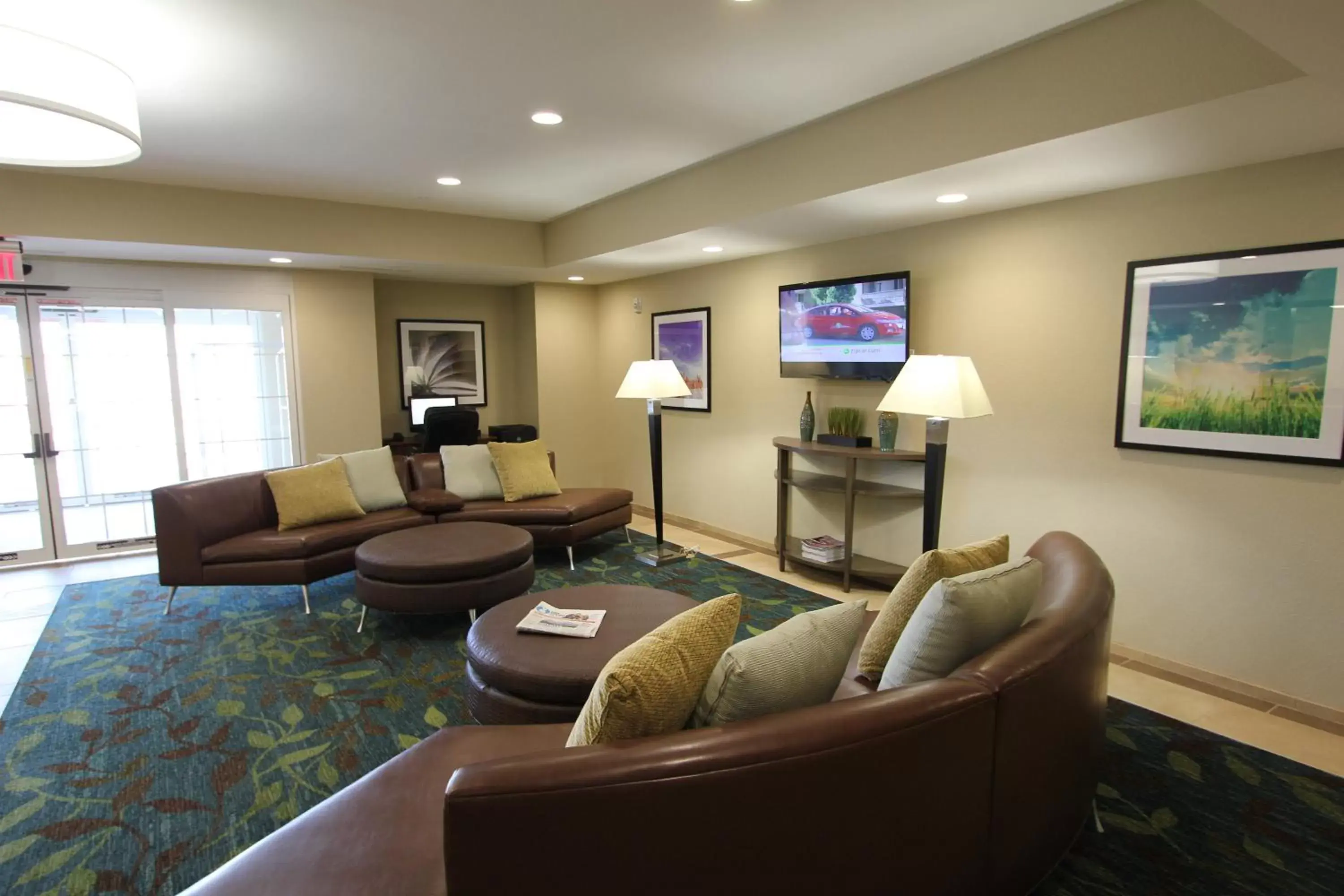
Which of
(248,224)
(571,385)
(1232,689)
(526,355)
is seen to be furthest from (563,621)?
(526,355)

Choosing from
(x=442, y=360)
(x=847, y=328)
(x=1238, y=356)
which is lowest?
(x=1238, y=356)

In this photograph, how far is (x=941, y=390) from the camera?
301 cm

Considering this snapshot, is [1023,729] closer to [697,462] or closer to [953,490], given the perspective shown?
[953,490]

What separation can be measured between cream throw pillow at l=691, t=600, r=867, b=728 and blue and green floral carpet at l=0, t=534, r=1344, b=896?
3.61 ft

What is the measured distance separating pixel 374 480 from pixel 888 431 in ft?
11.4

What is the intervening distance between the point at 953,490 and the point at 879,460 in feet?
1.67

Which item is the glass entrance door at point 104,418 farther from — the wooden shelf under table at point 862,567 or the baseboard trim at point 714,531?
the wooden shelf under table at point 862,567

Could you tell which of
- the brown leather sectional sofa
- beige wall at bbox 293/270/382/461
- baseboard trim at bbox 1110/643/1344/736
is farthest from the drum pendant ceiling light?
baseboard trim at bbox 1110/643/1344/736

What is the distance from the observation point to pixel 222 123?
3.41 metres

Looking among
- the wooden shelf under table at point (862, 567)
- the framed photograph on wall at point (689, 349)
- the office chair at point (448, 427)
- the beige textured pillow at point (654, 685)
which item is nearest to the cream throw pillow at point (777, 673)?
the beige textured pillow at point (654, 685)

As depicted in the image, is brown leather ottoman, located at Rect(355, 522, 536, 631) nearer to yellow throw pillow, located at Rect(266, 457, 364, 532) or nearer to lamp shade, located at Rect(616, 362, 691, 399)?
yellow throw pillow, located at Rect(266, 457, 364, 532)

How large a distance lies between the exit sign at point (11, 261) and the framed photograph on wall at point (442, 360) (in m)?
2.76

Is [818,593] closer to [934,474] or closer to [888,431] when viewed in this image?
[888,431]

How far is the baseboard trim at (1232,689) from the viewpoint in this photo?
2.82m
